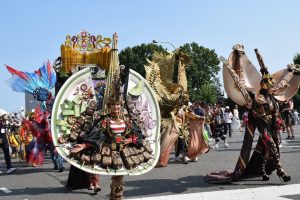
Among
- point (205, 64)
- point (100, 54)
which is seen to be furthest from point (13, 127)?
point (205, 64)

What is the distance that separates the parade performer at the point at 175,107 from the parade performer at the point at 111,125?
Answer: 3.90 m

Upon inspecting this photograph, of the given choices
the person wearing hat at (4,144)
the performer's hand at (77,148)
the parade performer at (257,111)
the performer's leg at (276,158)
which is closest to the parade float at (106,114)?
the performer's hand at (77,148)

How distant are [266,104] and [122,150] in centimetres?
322

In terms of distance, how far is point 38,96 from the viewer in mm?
10891

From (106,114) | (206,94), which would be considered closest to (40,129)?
(106,114)

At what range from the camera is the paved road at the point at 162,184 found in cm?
747

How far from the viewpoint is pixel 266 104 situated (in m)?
8.08

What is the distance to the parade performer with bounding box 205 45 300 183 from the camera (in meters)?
8.07

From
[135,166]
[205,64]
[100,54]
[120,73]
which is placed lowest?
[135,166]

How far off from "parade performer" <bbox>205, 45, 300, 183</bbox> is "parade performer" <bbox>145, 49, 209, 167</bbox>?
3.05 meters

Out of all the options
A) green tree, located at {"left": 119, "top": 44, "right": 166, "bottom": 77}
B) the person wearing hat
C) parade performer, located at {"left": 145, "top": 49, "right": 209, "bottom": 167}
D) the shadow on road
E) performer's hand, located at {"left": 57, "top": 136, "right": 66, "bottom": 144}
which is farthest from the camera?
green tree, located at {"left": 119, "top": 44, "right": 166, "bottom": 77}

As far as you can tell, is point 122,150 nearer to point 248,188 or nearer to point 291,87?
point 248,188

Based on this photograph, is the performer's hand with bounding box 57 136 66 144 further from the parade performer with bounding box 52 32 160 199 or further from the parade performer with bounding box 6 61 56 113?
the parade performer with bounding box 6 61 56 113

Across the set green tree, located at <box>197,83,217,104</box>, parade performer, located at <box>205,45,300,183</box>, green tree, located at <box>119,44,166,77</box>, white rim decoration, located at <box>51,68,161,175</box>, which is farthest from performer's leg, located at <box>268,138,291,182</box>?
green tree, located at <box>197,83,217,104</box>
